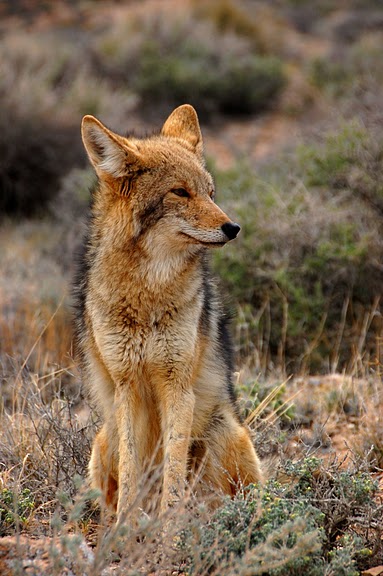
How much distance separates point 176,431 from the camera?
4176 mm

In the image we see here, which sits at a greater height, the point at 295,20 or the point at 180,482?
the point at 295,20

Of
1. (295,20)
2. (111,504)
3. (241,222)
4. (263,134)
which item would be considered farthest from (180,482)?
(295,20)

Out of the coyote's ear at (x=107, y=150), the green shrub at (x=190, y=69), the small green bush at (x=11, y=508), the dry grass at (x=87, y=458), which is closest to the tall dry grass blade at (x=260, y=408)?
the dry grass at (x=87, y=458)

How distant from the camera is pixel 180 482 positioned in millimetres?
4070

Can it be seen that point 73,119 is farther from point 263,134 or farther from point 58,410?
point 58,410

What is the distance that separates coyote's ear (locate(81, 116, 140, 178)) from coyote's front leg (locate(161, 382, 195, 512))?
123 cm

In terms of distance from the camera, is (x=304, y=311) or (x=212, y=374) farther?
(x=304, y=311)

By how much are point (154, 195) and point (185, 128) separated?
0.87 m

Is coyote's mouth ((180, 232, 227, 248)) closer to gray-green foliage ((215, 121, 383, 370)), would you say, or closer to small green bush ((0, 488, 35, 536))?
small green bush ((0, 488, 35, 536))

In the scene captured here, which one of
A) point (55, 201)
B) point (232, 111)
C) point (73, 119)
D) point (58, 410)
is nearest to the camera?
point (58, 410)

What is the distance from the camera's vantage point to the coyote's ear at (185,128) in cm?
493

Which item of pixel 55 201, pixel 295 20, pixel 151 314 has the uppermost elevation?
pixel 295 20

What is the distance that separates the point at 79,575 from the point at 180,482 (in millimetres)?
965

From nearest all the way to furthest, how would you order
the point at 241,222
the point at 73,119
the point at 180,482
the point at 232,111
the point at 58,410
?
1. the point at 180,482
2. the point at 58,410
3. the point at 241,222
4. the point at 73,119
5. the point at 232,111
